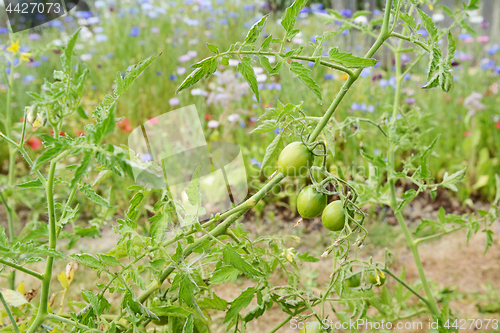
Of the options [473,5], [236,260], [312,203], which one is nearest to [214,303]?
[236,260]

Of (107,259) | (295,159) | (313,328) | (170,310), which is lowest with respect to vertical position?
(313,328)

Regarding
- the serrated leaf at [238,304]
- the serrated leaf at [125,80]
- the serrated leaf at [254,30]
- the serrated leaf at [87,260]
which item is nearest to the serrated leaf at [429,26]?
the serrated leaf at [254,30]

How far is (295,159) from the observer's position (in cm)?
64

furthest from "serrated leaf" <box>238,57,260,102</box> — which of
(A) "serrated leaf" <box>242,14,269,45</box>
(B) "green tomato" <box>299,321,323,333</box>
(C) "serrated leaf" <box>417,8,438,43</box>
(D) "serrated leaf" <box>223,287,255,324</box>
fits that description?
(B) "green tomato" <box>299,321,323,333</box>

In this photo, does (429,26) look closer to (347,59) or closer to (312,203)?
(347,59)

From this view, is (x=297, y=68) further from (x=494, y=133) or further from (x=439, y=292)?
(x=494, y=133)

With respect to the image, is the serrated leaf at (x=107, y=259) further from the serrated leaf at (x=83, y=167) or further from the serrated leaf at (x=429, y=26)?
the serrated leaf at (x=429, y=26)

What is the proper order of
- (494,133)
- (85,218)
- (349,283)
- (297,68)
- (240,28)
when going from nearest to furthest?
(297,68)
(349,283)
(85,218)
(494,133)
(240,28)

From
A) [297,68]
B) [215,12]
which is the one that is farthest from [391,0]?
[215,12]

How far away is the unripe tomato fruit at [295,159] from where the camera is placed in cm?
64

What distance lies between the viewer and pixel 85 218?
2.66 meters

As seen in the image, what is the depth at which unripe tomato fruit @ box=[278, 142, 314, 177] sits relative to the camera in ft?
2.10

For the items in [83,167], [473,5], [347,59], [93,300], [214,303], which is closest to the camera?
[83,167]

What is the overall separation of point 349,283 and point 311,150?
2.04 ft
